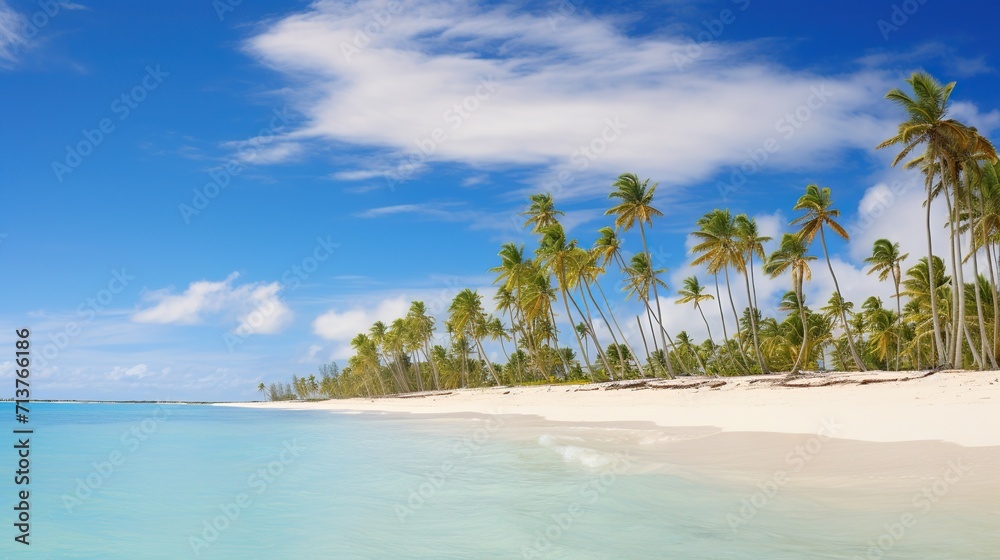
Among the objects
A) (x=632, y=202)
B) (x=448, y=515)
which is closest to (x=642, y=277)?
(x=632, y=202)

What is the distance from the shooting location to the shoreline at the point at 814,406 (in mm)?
13812

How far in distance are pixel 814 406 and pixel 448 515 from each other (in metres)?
15.5

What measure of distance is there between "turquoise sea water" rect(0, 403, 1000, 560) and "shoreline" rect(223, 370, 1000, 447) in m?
5.84

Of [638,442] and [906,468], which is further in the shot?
[638,442]

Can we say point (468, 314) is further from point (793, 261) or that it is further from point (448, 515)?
point (448, 515)

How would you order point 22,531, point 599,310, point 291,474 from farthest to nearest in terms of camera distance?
point 599,310 → point 291,474 → point 22,531

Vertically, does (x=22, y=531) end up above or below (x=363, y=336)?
below

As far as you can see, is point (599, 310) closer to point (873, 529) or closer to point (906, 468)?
point (906, 468)

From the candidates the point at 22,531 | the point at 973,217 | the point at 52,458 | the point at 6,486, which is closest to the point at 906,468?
the point at 22,531

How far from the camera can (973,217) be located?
30.9m

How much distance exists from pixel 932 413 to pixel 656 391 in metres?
19.9

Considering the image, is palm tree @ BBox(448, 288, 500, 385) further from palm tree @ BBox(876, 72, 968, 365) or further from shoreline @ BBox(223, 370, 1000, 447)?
palm tree @ BBox(876, 72, 968, 365)

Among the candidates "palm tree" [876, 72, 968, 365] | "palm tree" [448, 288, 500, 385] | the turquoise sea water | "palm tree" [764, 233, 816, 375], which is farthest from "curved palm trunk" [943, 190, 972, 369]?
"palm tree" [448, 288, 500, 385]

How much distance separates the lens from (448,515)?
9445 millimetres
